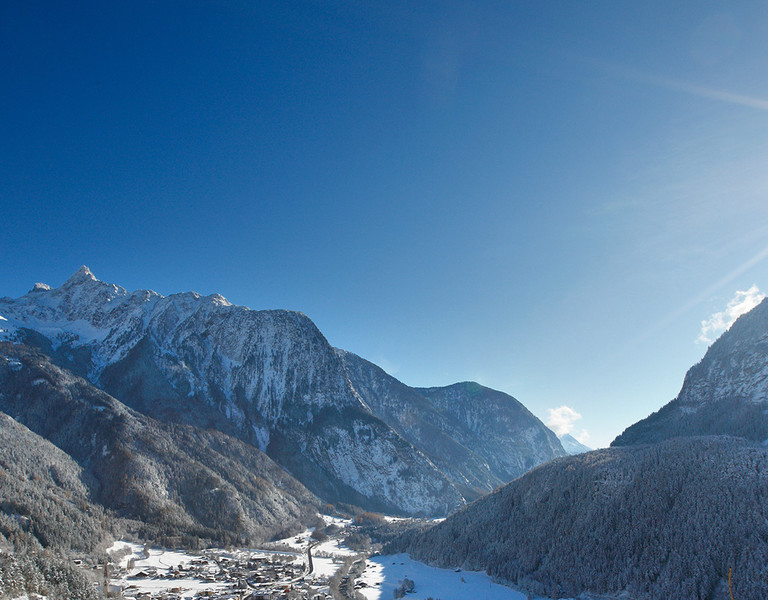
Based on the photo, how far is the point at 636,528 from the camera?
8394 centimetres

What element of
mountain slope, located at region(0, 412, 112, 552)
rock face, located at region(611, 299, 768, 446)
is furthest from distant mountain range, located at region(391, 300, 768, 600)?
mountain slope, located at region(0, 412, 112, 552)

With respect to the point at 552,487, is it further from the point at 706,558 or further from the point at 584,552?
the point at 706,558

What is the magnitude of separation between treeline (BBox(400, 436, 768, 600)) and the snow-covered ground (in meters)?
3.89

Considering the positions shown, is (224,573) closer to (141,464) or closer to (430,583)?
(430,583)

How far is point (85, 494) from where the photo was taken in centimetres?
13162

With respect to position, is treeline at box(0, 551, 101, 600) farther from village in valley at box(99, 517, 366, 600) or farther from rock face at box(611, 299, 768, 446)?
rock face at box(611, 299, 768, 446)

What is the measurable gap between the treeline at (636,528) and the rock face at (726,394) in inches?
907

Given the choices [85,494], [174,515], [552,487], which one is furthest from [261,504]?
[552,487]

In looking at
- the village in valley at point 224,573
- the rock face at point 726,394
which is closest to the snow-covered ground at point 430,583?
the village in valley at point 224,573

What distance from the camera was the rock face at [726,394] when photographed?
11819cm

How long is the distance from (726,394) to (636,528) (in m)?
74.2

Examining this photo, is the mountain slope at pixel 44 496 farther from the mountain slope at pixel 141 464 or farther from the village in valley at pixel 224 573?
the village in valley at pixel 224 573

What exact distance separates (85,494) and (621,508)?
144224mm

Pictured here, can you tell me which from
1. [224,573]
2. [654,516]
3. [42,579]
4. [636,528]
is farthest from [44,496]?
[654,516]
